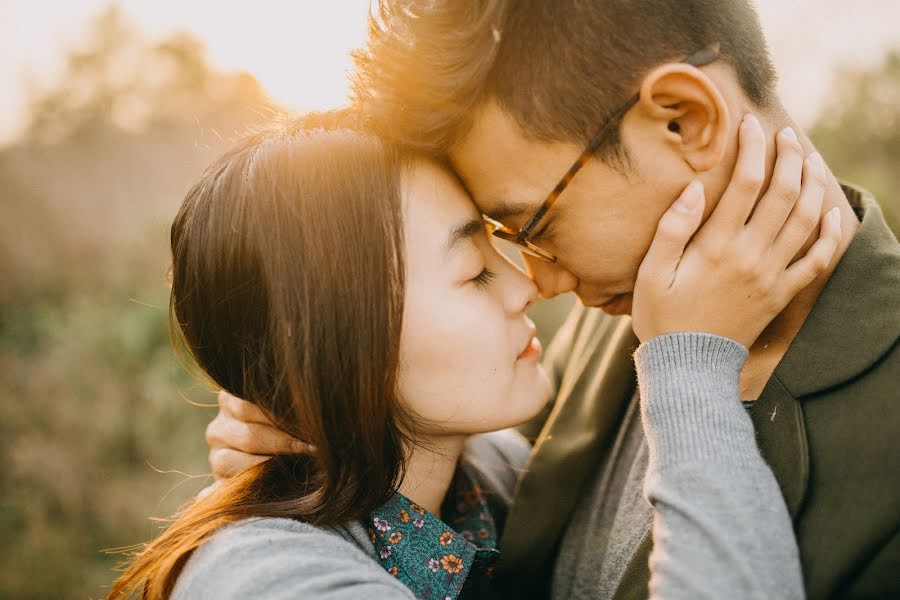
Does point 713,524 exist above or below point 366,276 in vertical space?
below

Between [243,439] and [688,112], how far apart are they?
1624 millimetres

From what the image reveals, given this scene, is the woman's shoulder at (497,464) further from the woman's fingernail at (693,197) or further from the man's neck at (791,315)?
the woman's fingernail at (693,197)

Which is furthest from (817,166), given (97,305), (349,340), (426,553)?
(97,305)

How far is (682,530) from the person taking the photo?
4.45 ft

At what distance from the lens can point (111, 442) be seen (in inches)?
204

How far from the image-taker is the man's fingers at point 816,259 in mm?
1609

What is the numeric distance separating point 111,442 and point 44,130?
7.11 m

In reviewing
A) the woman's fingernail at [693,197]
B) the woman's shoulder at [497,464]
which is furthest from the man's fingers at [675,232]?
the woman's shoulder at [497,464]

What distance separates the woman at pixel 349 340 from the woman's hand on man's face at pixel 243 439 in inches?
1.9

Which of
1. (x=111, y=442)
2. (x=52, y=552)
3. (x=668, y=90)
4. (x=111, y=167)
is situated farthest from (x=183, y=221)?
(x=111, y=167)

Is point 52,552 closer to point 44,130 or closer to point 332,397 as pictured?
point 332,397

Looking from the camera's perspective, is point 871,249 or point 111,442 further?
point 111,442

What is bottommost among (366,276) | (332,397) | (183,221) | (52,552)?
(52,552)

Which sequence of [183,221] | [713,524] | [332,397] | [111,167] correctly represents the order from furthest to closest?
[111,167], [183,221], [332,397], [713,524]
